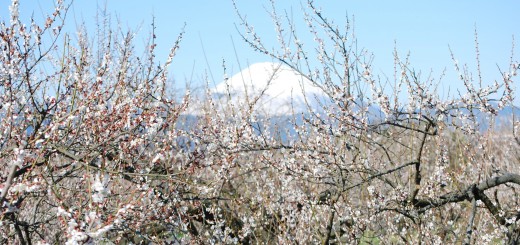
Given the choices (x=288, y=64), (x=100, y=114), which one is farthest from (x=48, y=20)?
(x=288, y=64)

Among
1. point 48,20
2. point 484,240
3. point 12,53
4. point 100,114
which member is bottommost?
point 484,240

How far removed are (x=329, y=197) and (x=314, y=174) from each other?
0.62 metres

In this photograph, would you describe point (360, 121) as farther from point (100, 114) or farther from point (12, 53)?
point (12, 53)

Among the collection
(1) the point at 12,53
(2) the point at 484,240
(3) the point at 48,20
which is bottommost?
(2) the point at 484,240

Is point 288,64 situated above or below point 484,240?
above

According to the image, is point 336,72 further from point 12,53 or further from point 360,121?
point 12,53

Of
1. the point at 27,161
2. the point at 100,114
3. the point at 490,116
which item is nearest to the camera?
the point at 27,161

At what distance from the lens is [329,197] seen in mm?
6461

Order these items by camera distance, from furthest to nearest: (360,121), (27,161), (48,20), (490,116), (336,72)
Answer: (336,72)
(360,121)
(490,116)
(48,20)
(27,161)

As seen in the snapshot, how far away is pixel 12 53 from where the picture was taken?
13.6ft

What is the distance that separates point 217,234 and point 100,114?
2690mm

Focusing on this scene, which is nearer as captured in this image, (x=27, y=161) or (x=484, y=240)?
(x=27, y=161)

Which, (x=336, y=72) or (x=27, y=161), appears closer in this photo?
(x=27, y=161)

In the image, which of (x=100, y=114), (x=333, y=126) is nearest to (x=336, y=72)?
(x=333, y=126)
